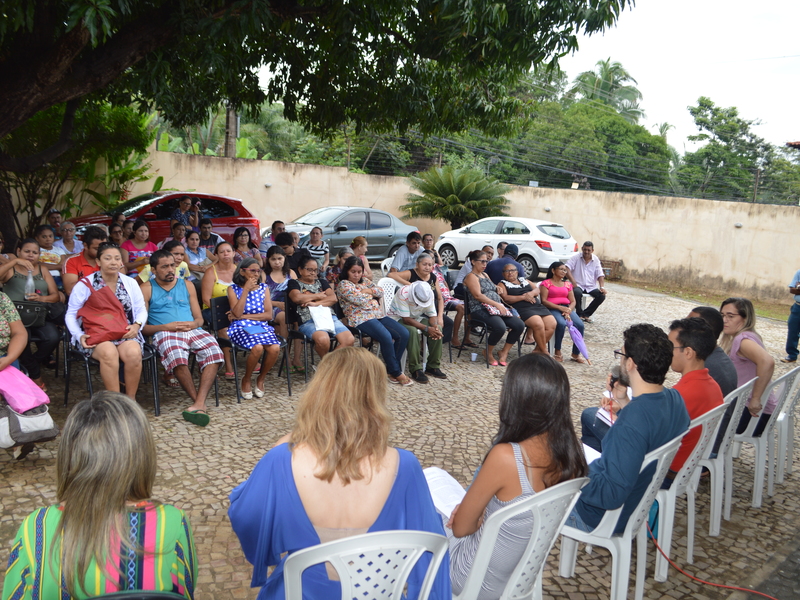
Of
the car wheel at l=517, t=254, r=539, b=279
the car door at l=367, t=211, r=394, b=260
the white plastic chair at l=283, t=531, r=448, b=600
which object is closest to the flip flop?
the white plastic chair at l=283, t=531, r=448, b=600

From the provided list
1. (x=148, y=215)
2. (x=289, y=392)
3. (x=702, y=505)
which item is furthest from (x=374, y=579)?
(x=148, y=215)

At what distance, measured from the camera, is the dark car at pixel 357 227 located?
13461 mm

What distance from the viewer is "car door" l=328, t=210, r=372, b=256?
13.4 metres

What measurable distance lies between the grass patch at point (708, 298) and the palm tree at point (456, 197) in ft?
15.0

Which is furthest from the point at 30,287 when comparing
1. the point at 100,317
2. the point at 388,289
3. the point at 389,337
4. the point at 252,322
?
the point at 388,289

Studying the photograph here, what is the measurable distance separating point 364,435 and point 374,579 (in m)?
0.46

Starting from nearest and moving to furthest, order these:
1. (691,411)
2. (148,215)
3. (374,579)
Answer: (374,579)
(691,411)
(148,215)

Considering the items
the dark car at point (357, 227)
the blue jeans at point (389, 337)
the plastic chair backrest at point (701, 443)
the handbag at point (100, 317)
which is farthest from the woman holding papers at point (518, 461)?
the dark car at point (357, 227)

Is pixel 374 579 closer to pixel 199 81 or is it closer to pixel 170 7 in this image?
pixel 170 7

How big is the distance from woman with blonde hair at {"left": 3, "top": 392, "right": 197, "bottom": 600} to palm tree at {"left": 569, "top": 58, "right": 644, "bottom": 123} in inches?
1534

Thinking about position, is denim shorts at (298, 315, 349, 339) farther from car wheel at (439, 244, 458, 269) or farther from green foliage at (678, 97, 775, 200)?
green foliage at (678, 97, 775, 200)

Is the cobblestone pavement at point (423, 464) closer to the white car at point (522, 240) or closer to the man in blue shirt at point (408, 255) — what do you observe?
the man in blue shirt at point (408, 255)

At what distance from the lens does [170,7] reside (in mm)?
5312

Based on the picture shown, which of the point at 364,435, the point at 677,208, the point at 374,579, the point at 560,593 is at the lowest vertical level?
the point at 560,593
